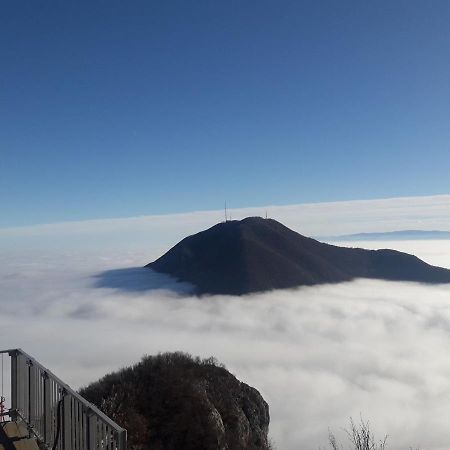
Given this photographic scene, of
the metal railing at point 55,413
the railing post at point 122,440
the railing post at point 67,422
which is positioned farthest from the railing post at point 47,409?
the railing post at point 122,440

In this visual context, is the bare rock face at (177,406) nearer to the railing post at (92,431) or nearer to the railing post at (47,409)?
the railing post at (47,409)

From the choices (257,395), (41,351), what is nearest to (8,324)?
(41,351)

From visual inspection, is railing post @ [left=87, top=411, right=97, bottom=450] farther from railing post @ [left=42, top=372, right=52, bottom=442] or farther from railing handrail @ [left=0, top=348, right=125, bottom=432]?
railing post @ [left=42, top=372, right=52, bottom=442]

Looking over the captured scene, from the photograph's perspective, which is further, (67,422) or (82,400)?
(67,422)

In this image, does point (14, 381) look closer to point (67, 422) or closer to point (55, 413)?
point (55, 413)

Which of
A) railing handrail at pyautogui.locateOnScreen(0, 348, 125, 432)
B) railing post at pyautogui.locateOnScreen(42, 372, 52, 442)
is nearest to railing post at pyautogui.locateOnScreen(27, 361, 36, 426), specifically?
railing handrail at pyautogui.locateOnScreen(0, 348, 125, 432)

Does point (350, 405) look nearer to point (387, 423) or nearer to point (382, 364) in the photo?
point (387, 423)

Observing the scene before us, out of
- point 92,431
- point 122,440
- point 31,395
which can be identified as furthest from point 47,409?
point 122,440
